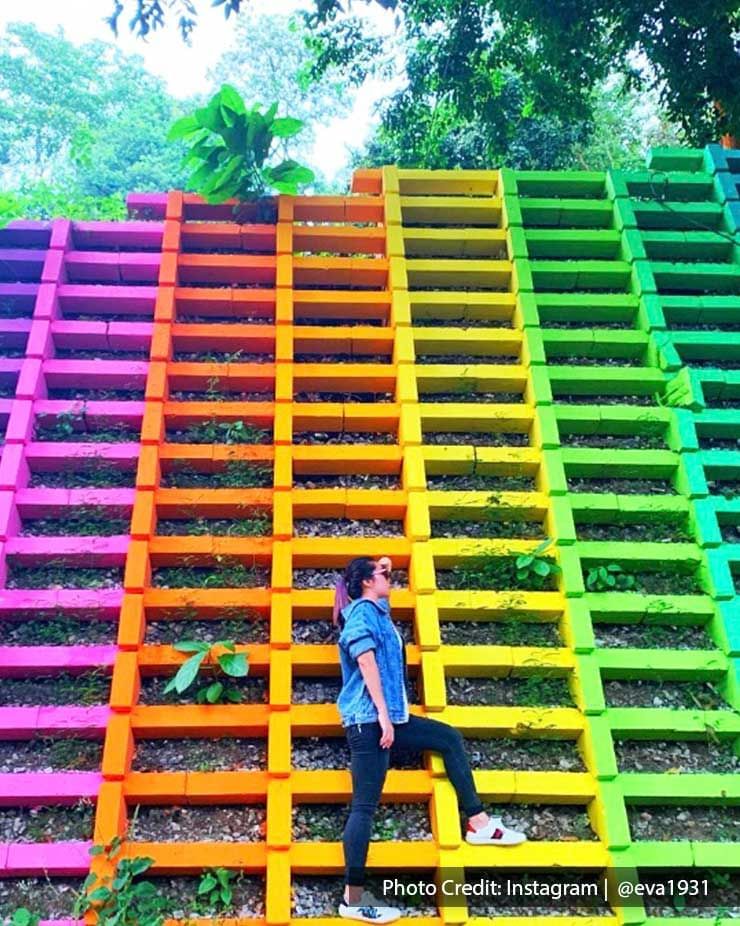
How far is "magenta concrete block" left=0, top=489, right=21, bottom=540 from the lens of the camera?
4984 millimetres

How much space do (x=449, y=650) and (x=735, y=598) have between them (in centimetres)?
181

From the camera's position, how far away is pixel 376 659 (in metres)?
4.08

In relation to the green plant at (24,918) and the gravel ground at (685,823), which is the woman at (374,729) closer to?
the gravel ground at (685,823)

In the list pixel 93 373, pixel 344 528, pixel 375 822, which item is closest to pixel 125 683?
pixel 375 822

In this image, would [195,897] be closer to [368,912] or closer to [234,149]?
[368,912]

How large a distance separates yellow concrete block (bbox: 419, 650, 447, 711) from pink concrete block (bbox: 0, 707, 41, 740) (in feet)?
6.84

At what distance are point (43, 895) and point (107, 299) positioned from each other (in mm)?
3992

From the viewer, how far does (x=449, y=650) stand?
466 cm

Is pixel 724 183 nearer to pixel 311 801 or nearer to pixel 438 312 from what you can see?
pixel 438 312

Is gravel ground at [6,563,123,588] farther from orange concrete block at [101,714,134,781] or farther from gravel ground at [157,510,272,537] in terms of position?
orange concrete block at [101,714,134,781]

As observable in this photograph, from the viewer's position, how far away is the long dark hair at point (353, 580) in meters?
4.29

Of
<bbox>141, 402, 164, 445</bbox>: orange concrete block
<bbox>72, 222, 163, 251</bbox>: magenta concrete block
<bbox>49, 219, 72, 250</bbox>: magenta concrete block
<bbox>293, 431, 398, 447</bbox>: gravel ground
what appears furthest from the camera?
<bbox>72, 222, 163, 251</bbox>: magenta concrete block

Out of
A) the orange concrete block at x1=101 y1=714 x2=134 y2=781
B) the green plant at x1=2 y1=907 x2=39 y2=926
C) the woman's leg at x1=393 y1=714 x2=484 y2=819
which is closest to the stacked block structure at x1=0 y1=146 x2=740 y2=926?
the orange concrete block at x1=101 y1=714 x2=134 y2=781

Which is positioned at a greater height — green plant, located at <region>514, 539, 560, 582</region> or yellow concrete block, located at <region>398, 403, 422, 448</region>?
yellow concrete block, located at <region>398, 403, 422, 448</region>
